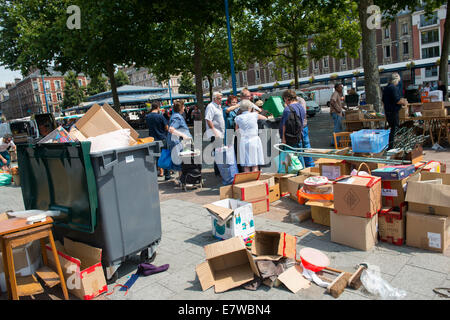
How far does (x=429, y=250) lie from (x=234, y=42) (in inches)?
960

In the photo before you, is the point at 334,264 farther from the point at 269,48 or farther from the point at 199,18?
the point at 269,48

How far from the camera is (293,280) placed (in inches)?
130

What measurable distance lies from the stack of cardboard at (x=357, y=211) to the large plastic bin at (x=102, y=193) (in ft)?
7.21

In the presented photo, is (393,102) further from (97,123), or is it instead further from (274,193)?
(97,123)

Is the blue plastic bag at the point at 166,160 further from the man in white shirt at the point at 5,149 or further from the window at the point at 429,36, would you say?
the window at the point at 429,36

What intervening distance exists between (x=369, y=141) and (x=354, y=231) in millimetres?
2019

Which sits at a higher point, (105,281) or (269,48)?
(269,48)

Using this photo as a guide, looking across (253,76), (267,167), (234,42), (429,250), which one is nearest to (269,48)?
(234,42)

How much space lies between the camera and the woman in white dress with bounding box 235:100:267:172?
6473mm

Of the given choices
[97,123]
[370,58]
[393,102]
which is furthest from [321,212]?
[370,58]

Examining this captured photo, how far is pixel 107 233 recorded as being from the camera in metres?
3.57

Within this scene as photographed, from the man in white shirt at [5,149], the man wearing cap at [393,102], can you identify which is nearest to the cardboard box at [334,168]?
the man wearing cap at [393,102]

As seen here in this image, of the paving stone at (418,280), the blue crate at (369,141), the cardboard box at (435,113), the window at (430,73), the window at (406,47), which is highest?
the window at (406,47)

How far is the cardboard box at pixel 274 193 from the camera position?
19.8ft
